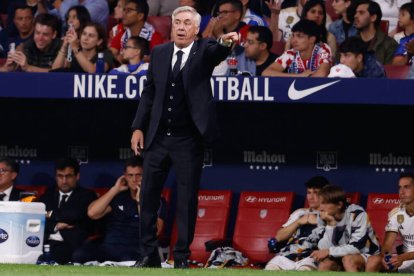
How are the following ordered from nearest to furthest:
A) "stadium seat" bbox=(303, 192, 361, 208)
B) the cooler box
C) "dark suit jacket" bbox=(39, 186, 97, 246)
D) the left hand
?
the cooler box, the left hand, "dark suit jacket" bbox=(39, 186, 97, 246), "stadium seat" bbox=(303, 192, 361, 208)

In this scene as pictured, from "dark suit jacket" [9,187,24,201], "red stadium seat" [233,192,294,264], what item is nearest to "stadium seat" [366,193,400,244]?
"red stadium seat" [233,192,294,264]

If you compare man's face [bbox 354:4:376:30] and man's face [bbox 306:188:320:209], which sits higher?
man's face [bbox 354:4:376:30]

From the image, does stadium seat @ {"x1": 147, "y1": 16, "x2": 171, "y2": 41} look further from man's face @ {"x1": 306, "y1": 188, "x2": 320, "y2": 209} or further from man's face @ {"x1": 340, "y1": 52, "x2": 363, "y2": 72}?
man's face @ {"x1": 306, "y1": 188, "x2": 320, "y2": 209}

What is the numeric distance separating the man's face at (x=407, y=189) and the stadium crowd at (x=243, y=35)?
46.6 inches

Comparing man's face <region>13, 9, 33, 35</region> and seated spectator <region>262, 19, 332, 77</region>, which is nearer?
seated spectator <region>262, 19, 332, 77</region>

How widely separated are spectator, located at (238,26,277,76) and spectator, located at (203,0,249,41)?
18.0 inches

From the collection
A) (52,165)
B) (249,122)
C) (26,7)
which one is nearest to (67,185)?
(52,165)

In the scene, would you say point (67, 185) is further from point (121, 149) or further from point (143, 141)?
point (143, 141)

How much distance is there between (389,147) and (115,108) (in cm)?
293

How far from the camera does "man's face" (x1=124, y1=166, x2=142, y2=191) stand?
11.7 meters

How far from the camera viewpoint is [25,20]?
1394cm

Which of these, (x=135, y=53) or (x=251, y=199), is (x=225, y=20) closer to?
(x=135, y=53)

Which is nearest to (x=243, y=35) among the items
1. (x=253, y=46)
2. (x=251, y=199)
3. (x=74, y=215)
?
(x=253, y=46)

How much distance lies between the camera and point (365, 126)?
12336mm
